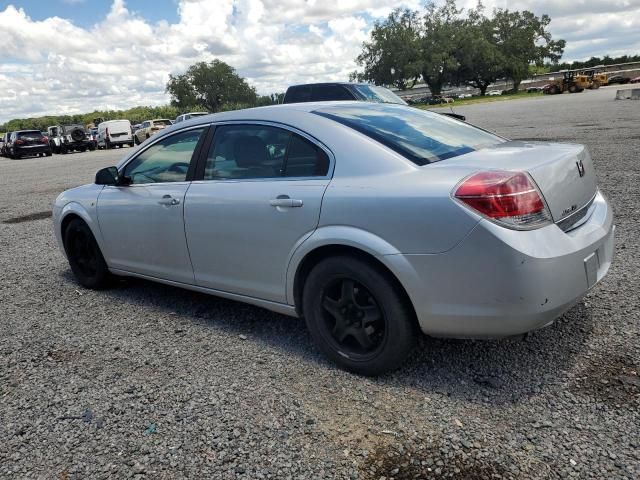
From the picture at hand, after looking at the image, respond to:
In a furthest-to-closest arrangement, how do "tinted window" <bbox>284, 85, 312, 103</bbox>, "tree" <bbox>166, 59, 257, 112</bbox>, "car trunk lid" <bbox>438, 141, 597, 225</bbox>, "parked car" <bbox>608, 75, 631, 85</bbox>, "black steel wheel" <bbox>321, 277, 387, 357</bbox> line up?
1. "tree" <bbox>166, 59, 257, 112</bbox>
2. "parked car" <bbox>608, 75, 631, 85</bbox>
3. "tinted window" <bbox>284, 85, 312, 103</bbox>
4. "black steel wheel" <bbox>321, 277, 387, 357</bbox>
5. "car trunk lid" <bbox>438, 141, 597, 225</bbox>

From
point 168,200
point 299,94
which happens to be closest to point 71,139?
point 299,94

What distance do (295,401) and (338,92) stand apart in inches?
422

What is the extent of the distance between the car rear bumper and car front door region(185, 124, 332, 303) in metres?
0.72

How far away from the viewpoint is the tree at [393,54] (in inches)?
3374

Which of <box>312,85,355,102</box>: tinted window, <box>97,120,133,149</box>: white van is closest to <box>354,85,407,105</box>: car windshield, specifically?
<box>312,85,355,102</box>: tinted window

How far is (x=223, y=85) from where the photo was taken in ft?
359

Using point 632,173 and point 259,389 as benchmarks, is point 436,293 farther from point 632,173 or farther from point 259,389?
point 632,173

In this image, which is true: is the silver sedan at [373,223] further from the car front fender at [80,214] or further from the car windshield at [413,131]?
the car front fender at [80,214]

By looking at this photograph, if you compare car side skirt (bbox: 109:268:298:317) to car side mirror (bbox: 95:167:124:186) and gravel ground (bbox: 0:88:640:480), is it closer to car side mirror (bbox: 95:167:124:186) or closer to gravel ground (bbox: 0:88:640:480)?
gravel ground (bbox: 0:88:640:480)

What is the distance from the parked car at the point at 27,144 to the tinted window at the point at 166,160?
110 ft

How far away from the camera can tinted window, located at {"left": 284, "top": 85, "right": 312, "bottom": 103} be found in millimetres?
13602

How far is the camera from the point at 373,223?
9.25ft

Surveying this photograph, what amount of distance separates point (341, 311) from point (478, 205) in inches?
39.8

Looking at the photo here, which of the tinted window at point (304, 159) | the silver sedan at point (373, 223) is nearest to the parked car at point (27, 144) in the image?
the silver sedan at point (373, 223)
